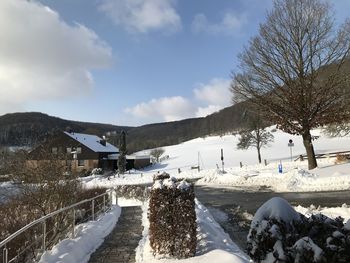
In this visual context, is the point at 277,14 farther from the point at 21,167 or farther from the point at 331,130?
the point at 21,167

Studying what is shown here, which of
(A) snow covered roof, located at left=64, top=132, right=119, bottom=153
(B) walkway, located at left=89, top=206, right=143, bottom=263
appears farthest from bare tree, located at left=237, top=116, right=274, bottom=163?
(B) walkway, located at left=89, top=206, right=143, bottom=263

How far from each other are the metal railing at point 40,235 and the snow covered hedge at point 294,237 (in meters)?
3.88

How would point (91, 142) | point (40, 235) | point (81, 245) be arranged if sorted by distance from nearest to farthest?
point (81, 245), point (40, 235), point (91, 142)

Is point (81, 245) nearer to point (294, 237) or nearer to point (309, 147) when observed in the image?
point (294, 237)

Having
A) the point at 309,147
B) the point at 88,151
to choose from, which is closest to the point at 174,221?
the point at 309,147

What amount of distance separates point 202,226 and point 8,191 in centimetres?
1176

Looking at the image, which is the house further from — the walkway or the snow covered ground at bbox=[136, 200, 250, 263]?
the snow covered ground at bbox=[136, 200, 250, 263]

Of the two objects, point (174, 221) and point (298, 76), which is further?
point (298, 76)

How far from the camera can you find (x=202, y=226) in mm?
12555

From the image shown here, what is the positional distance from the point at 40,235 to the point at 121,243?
2.18m

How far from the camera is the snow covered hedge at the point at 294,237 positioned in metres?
4.07

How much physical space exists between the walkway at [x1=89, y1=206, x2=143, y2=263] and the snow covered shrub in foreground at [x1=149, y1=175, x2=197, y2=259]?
3.42 feet

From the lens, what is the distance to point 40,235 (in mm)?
11266

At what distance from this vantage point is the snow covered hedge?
4.07 meters
